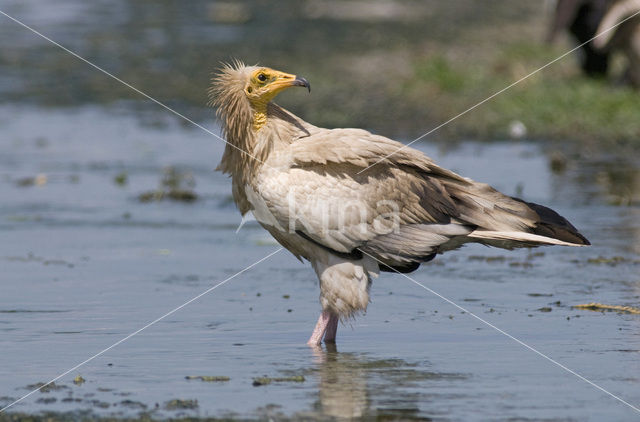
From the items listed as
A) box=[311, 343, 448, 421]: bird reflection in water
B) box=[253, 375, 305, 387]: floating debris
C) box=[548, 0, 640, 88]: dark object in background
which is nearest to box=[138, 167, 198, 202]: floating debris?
box=[311, 343, 448, 421]: bird reflection in water

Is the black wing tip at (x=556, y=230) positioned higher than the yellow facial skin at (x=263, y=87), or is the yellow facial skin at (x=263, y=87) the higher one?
the yellow facial skin at (x=263, y=87)

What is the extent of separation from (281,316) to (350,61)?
559 inches

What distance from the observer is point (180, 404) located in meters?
6.03

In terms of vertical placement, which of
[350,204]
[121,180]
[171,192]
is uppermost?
[121,180]

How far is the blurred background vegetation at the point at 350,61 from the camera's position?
1609cm

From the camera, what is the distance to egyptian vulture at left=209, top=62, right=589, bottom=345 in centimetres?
739

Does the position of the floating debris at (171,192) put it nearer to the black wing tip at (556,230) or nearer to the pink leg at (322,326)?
the pink leg at (322,326)

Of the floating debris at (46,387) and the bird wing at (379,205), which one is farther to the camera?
the bird wing at (379,205)

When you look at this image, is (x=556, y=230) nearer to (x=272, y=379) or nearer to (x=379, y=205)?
(x=379, y=205)

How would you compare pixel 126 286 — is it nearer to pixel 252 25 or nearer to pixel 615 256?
pixel 615 256

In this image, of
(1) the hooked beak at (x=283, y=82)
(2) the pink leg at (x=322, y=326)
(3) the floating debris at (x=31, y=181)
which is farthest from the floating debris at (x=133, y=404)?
(3) the floating debris at (x=31, y=181)

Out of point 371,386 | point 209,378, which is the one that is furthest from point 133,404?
point 371,386

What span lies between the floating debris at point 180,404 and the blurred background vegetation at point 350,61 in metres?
9.46

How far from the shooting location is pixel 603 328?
757cm
